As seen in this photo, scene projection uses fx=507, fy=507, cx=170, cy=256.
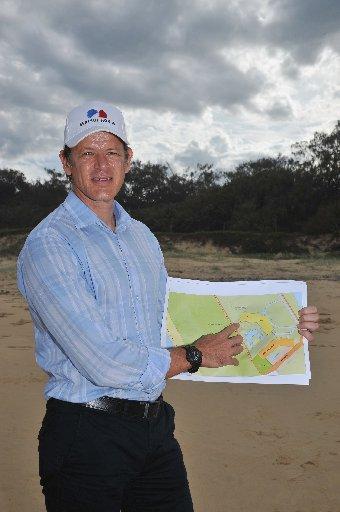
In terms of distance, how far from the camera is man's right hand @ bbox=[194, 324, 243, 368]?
1.88 metres

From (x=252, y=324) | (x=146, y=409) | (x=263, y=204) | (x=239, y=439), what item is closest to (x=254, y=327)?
(x=252, y=324)

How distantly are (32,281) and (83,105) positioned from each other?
74cm

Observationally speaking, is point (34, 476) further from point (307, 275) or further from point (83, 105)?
point (307, 275)

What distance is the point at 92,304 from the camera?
5.15 ft

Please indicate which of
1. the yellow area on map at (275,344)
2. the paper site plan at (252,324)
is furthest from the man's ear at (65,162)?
the yellow area on map at (275,344)

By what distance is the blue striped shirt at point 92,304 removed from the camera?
153 centimetres

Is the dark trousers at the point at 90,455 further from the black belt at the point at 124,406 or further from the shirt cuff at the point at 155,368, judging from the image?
the shirt cuff at the point at 155,368

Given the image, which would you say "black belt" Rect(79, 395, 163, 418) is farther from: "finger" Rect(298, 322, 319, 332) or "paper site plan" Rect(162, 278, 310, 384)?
"finger" Rect(298, 322, 319, 332)

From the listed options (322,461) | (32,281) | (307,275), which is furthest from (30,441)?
(307,275)

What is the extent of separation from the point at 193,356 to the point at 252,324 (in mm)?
333

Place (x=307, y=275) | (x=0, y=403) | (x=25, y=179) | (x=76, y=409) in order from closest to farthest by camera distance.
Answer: (x=76, y=409)
(x=0, y=403)
(x=307, y=275)
(x=25, y=179)

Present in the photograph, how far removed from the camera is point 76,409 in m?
1.73

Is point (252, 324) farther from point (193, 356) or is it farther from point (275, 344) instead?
point (193, 356)

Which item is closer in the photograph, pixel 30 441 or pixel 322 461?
pixel 322 461
